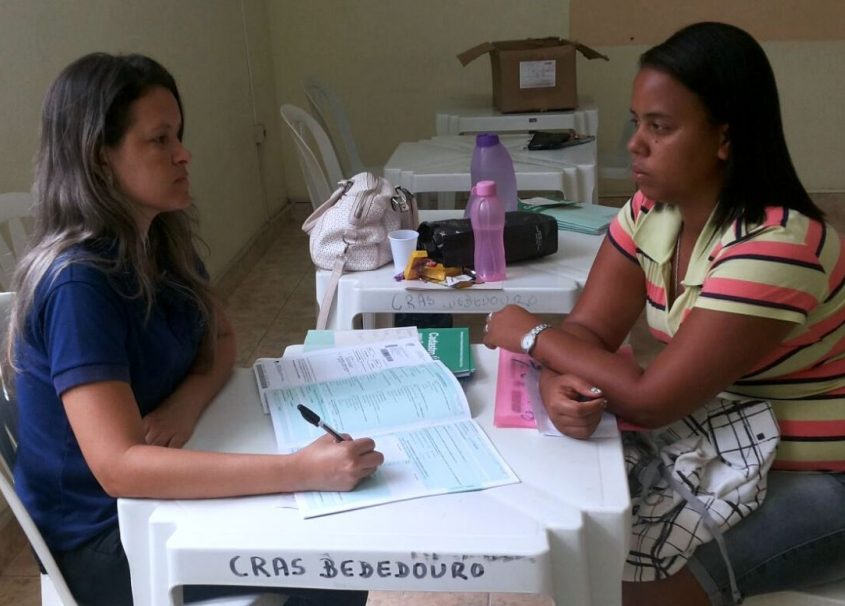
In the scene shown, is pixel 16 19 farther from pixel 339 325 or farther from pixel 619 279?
pixel 619 279

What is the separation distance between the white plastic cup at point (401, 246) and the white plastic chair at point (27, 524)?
0.78 meters

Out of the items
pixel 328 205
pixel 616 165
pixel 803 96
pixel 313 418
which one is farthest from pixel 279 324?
pixel 803 96

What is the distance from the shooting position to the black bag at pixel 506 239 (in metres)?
1.82

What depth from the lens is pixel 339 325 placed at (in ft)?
6.07

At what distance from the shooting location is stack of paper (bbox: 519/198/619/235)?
2068mm

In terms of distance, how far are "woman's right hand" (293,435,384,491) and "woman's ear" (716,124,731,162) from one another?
646mm

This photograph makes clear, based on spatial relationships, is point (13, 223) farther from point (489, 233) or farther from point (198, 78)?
point (198, 78)

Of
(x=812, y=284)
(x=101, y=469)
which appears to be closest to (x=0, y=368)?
(x=101, y=469)

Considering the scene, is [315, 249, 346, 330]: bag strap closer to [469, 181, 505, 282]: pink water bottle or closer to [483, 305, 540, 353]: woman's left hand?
[469, 181, 505, 282]: pink water bottle

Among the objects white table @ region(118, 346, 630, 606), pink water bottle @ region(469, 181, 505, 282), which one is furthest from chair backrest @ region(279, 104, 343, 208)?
white table @ region(118, 346, 630, 606)

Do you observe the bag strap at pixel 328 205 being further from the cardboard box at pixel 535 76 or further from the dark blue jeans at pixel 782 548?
the cardboard box at pixel 535 76

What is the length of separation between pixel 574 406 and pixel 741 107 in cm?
47

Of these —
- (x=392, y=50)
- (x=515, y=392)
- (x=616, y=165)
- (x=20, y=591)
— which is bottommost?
(x=20, y=591)

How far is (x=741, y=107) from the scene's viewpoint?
1.18 meters
